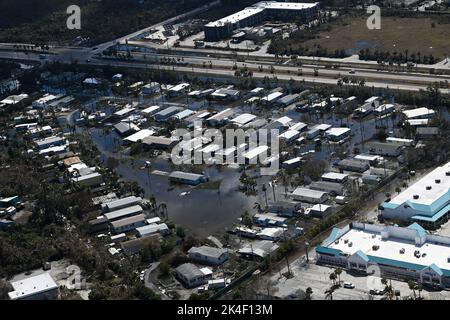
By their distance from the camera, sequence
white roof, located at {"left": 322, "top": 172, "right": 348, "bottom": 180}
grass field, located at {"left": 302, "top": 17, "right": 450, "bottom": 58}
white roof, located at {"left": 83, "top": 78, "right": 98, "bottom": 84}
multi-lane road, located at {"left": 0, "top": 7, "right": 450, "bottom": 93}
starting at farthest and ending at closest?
white roof, located at {"left": 83, "top": 78, "right": 98, "bottom": 84} → grass field, located at {"left": 302, "top": 17, "right": 450, "bottom": 58} → multi-lane road, located at {"left": 0, "top": 7, "right": 450, "bottom": 93} → white roof, located at {"left": 322, "top": 172, "right": 348, "bottom": 180}

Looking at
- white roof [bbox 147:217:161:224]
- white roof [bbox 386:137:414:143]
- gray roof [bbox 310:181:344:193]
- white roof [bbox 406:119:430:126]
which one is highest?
white roof [bbox 406:119:430:126]

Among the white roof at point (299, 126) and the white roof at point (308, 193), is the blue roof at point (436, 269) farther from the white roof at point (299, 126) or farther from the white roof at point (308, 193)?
the white roof at point (299, 126)

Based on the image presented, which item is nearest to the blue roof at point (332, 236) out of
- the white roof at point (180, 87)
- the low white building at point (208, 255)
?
the low white building at point (208, 255)

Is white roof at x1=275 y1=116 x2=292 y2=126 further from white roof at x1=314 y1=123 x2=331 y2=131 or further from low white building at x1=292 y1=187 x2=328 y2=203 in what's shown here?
low white building at x1=292 y1=187 x2=328 y2=203

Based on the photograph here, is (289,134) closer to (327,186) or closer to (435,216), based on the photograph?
(327,186)

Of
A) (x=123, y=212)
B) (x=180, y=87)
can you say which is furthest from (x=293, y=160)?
(x=180, y=87)

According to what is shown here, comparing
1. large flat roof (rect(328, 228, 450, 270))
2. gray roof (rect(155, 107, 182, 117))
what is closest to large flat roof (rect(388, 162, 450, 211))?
large flat roof (rect(328, 228, 450, 270))
